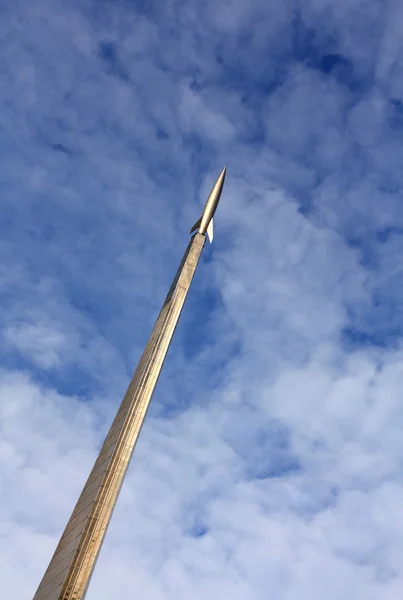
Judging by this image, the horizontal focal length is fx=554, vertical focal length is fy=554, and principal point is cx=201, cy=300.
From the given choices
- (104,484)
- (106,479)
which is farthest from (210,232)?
(104,484)

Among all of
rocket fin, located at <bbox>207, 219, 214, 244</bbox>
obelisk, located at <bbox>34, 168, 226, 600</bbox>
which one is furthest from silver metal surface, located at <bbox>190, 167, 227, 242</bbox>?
obelisk, located at <bbox>34, 168, 226, 600</bbox>

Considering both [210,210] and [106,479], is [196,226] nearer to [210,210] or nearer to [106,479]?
[210,210]

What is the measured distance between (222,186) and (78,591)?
28.9 metres

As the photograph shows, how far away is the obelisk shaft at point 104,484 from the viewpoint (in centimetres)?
2242

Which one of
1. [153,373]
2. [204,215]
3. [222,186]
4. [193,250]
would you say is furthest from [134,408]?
[222,186]

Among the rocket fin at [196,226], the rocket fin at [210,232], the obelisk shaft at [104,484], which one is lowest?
the obelisk shaft at [104,484]

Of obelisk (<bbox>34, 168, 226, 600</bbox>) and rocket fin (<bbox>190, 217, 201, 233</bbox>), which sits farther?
rocket fin (<bbox>190, 217, 201, 233</bbox>)

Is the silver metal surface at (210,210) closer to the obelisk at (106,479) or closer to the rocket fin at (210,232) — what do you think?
the rocket fin at (210,232)

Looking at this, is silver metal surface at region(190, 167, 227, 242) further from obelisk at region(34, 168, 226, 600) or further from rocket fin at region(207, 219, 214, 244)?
obelisk at region(34, 168, 226, 600)

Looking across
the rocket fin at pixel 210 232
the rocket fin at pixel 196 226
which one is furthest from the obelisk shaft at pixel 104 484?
the rocket fin at pixel 196 226

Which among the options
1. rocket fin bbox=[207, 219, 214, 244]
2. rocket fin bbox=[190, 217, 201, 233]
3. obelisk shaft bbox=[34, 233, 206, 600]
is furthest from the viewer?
rocket fin bbox=[190, 217, 201, 233]

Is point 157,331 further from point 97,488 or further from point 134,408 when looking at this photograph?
point 97,488

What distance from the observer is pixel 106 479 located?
24.7 meters

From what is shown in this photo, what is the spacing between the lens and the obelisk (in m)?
22.4
